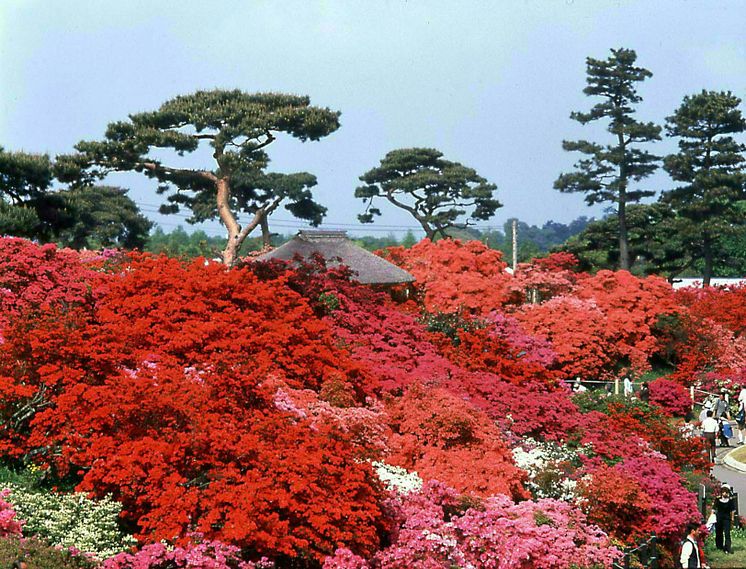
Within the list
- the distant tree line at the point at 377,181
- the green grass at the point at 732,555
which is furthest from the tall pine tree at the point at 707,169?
the green grass at the point at 732,555

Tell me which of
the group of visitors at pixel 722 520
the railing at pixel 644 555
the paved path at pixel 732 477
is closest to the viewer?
the railing at pixel 644 555

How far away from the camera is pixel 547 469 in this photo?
16.8 metres

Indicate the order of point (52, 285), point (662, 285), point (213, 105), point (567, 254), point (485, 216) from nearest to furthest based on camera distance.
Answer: point (52, 285) → point (213, 105) → point (662, 285) → point (567, 254) → point (485, 216)

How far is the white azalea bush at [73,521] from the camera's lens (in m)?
11.4

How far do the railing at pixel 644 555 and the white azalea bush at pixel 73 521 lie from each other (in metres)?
7.71

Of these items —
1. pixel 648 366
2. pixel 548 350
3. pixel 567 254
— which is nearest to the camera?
pixel 548 350

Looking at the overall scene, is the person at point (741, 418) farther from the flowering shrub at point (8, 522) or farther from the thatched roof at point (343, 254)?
the flowering shrub at point (8, 522)

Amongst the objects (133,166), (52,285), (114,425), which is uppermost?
(133,166)

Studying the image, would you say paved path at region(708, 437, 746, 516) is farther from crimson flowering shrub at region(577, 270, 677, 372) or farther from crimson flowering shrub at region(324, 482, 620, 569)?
crimson flowering shrub at region(324, 482, 620, 569)

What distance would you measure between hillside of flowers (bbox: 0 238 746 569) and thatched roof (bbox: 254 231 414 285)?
7.33 m

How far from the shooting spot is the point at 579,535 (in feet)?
48.8

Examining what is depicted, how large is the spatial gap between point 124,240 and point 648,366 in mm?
37778

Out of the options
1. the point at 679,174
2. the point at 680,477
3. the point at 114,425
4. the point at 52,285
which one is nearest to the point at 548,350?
the point at 680,477

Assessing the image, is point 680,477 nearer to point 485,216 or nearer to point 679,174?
point 679,174
